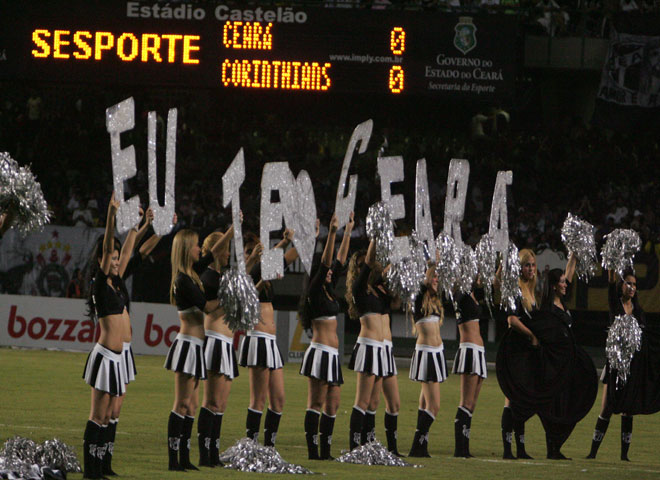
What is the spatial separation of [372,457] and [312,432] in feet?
1.60

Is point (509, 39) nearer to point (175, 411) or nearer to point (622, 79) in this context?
point (622, 79)

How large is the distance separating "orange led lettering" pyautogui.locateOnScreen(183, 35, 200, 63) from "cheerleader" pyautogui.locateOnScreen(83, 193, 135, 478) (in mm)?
10220

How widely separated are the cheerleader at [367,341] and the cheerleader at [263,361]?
0.66 metres

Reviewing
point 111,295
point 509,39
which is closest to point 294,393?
point 509,39

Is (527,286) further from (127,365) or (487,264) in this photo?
(127,365)

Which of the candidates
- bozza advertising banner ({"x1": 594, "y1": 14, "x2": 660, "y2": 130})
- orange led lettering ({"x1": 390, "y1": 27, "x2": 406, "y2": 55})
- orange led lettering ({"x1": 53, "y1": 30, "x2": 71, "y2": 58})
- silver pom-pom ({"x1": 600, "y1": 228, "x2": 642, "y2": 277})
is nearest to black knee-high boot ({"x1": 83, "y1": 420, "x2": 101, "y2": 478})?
silver pom-pom ({"x1": 600, "y1": 228, "x2": 642, "y2": 277})

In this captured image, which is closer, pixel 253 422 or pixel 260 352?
pixel 260 352

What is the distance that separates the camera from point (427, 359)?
9711mm

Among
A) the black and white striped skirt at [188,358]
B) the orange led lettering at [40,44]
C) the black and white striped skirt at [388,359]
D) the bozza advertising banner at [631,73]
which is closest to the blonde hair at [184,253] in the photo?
the black and white striped skirt at [188,358]

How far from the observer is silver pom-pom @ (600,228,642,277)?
10312 millimetres

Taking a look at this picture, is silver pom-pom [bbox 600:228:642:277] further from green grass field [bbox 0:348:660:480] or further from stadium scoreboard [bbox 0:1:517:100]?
stadium scoreboard [bbox 0:1:517:100]

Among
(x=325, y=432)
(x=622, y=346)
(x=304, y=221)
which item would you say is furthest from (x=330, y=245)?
(x=622, y=346)

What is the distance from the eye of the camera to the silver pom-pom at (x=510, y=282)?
9.90m

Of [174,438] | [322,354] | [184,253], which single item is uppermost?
[184,253]
